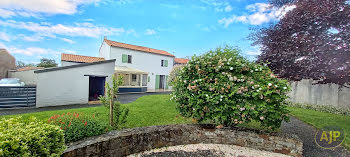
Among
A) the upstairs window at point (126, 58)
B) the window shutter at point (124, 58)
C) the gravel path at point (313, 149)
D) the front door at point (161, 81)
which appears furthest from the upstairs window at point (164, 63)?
the gravel path at point (313, 149)

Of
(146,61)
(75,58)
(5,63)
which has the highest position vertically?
(146,61)

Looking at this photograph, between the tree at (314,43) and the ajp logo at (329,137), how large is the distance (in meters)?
1.84

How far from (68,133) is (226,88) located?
3.64m

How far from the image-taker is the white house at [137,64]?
16719 millimetres

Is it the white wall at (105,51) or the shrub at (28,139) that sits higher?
the white wall at (105,51)

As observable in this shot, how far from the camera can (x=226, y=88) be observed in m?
3.59

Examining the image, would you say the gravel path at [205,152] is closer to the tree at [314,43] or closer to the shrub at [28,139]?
the shrub at [28,139]

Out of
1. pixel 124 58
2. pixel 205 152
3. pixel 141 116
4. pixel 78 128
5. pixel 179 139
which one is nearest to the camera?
pixel 78 128

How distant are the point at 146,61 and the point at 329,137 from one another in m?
17.9

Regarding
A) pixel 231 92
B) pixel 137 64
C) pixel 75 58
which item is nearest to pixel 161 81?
pixel 137 64

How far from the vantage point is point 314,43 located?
416 centimetres

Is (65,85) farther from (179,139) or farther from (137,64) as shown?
(137,64)

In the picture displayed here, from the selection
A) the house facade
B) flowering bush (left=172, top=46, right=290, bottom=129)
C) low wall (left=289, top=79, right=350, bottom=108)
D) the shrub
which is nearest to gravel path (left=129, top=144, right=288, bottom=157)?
flowering bush (left=172, top=46, right=290, bottom=129)

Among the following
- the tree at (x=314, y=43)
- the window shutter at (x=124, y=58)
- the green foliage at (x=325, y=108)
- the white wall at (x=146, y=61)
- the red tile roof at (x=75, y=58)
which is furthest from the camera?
the window shutter at (x=124, y=58)
